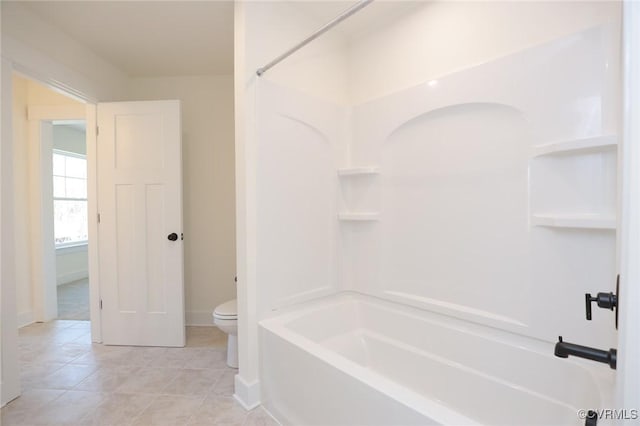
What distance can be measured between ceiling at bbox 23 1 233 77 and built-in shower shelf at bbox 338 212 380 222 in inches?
63.7

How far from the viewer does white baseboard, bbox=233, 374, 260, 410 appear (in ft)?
6.01

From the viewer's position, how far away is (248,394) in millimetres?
1835

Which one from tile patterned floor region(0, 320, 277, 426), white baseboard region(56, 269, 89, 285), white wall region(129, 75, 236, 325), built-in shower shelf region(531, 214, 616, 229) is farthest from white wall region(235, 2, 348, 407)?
white baseboard region(56, 269, 89, 285)

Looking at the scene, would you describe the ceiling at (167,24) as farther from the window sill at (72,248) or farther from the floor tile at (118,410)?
the window sill at (72,248)

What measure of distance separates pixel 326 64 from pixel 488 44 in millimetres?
1079

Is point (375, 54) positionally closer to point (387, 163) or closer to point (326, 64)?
point (326, 64)

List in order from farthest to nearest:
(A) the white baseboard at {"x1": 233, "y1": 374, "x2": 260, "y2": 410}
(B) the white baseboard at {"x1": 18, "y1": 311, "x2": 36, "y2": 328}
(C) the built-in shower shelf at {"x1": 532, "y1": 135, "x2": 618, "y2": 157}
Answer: (B) the white baseboard at {"x1": 18, "y1": 311, "x2": 36, "y2": 328}
(A) the white baseboard at {"x1": 233, "y1": 374, "x2": 260, "y2": 410}
(C) the built-in shower shelf at {"x1": 532, "y1": 135, "x2": 618, "y2": 157}

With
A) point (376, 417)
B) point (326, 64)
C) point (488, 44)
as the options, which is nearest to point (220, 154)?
point (326, 64)

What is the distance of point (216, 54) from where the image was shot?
2695 mm

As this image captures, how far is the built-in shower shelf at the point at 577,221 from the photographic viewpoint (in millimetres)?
1216

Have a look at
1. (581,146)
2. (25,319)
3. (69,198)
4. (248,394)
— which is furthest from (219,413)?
(69,198)

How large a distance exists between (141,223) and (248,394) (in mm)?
1723

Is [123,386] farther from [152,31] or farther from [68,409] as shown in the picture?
[152,31]

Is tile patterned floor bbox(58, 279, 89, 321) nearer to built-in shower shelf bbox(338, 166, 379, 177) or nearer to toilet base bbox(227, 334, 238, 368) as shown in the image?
toilet base bbox(227, 334, 238, 368)
